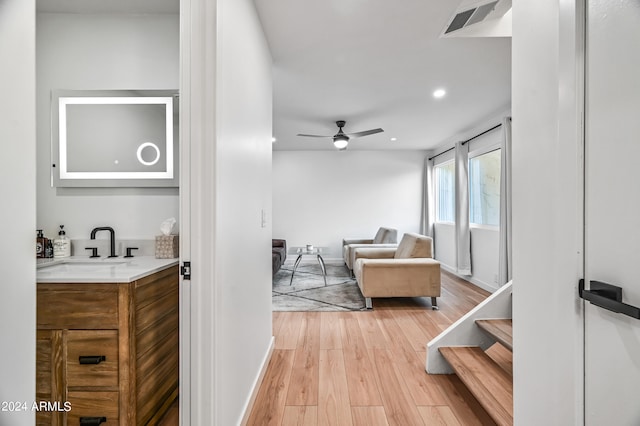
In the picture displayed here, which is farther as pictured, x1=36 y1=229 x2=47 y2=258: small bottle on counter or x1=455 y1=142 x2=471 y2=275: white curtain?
x1=455 y1=142 x2=471 y2=275: white curtain

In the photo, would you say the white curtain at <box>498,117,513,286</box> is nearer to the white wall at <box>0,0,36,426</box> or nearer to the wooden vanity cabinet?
the wooden vanity cabinet

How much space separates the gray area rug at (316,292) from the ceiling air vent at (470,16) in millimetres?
3040

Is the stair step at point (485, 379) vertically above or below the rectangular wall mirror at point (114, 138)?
below

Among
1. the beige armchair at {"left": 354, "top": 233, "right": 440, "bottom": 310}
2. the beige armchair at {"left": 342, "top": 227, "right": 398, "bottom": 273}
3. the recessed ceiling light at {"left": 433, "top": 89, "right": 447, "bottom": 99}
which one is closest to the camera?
the recessed ceiling light at {"left": 433, "top": 89, "right": 447, "bottom": 99}

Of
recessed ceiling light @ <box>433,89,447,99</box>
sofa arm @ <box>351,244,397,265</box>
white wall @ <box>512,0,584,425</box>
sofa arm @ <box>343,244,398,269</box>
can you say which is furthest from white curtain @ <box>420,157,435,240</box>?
white wall @ <box>512,0,584,425</box>

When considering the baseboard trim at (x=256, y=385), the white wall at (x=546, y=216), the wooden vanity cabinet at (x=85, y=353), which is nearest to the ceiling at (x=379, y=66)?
the white wall at (x=546, y=216)

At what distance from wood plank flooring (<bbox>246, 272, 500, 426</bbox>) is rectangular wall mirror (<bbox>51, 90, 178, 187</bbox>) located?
1610mm

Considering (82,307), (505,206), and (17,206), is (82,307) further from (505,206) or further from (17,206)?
(505,206)

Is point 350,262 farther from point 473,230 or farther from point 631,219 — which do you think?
point 631,219

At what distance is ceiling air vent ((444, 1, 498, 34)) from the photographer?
2.11m

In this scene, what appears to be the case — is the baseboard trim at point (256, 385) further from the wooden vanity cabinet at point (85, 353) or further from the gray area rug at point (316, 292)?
the gray area rug at point (316, 292)

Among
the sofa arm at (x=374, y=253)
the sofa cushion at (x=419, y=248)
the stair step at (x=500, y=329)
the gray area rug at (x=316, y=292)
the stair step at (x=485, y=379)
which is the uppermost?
the sofa cushion at (x=419, y=248)

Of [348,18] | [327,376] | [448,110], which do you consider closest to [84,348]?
[327,376]

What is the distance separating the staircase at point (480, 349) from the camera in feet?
6.27
